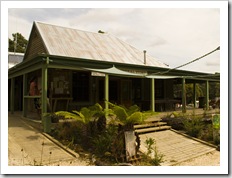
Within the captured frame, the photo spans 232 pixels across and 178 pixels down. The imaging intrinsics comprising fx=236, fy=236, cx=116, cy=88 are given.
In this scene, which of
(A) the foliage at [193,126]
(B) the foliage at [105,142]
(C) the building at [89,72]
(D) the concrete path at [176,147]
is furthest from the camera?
(C) the building at [89,72]

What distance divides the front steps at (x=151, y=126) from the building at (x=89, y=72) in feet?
5.40

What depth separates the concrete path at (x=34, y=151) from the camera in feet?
18.8

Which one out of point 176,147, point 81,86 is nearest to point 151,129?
point 176,147

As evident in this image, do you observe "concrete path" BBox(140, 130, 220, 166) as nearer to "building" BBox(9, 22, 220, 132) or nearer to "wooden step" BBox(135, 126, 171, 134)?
"wooden step" BBox(135, 126, 171, 134)

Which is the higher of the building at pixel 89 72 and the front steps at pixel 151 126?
A: the building at pixel 89 72

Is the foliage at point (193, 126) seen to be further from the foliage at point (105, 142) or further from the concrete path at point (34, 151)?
the concrete path at point (34, 151)

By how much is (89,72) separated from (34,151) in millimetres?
6425

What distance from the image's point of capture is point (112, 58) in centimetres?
1319

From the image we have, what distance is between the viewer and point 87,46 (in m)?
13.4

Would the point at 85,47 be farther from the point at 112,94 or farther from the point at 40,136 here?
the point at 40,136

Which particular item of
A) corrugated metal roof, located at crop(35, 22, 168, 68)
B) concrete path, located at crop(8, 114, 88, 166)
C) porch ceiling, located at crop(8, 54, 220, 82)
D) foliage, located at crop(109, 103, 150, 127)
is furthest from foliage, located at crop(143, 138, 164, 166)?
corrugated metal roof, located at crop(35, 22, 168, 68)

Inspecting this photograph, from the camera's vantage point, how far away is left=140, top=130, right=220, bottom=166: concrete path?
698cm

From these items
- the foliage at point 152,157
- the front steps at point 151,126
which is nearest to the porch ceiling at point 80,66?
the front steps at point 151,126

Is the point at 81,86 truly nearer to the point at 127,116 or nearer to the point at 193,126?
the point at 193,126
